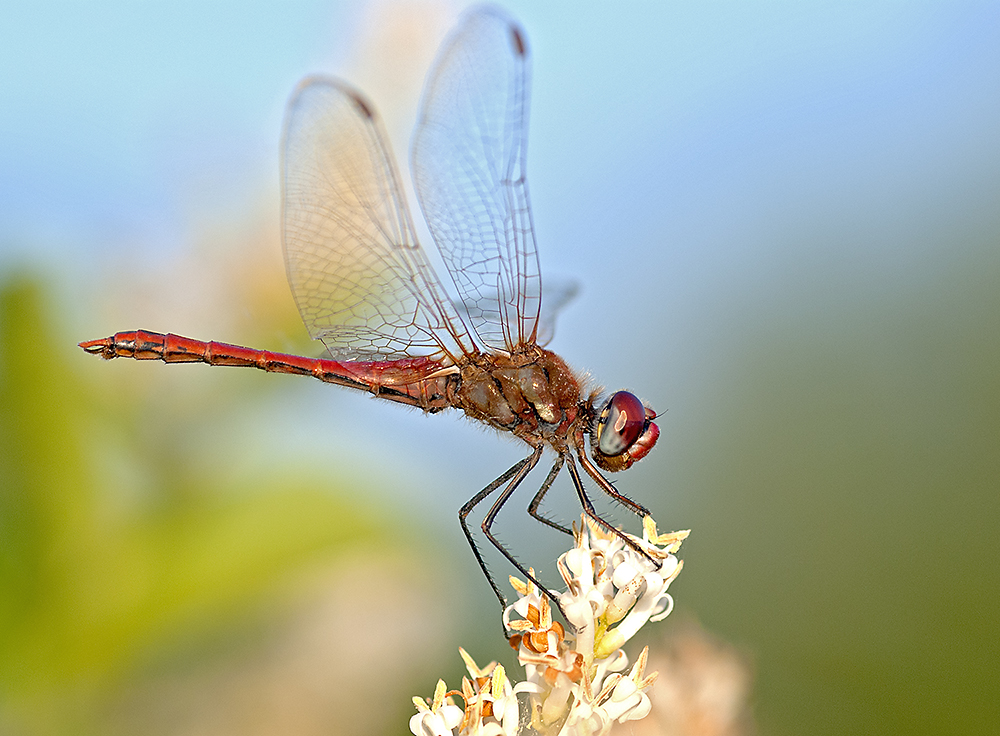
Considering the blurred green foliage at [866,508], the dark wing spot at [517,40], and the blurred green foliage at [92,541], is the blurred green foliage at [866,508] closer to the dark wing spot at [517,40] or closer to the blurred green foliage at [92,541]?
the blurred green foliage at [92,541]

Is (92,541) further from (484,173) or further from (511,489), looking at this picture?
(484,173)

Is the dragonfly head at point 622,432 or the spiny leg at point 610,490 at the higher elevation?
the dragonfly head at point 622,432

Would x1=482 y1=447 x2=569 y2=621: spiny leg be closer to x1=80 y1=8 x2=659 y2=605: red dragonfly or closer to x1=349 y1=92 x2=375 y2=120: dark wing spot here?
x1=80 y1=8 x2=659 y2=605: red dragonfly

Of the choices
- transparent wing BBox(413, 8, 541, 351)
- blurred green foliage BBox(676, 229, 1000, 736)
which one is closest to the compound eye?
transparent wing BBox(413, 8, 541, 351)

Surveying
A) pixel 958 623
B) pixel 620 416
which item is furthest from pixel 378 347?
pixel 958 623

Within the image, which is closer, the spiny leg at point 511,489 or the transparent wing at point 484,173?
the spiny leg at point 511,489

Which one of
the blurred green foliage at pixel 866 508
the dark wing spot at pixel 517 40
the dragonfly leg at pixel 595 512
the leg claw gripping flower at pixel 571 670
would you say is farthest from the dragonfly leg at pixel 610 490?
the blurred green foliage at pixel 866 508
